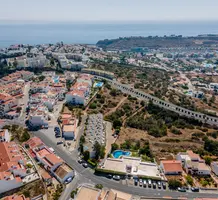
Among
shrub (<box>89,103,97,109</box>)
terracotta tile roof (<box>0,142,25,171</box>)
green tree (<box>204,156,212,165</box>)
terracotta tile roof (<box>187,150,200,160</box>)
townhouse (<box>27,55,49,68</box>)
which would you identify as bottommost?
green tree (<box>204,156,212,165</box>)

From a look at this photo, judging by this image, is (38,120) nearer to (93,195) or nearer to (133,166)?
(133,166)

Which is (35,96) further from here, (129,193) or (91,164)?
(129,193)

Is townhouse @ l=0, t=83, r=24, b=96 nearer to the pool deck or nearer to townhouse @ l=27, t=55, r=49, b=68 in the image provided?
townhouse @ l=27, t=55, r=49, b=68

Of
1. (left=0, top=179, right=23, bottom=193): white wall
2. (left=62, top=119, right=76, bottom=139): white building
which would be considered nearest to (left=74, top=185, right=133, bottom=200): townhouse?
(left=0, top=179, right=23, bottom=193): white wall

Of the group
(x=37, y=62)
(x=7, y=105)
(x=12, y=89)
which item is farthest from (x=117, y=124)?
(x=37, y=62)

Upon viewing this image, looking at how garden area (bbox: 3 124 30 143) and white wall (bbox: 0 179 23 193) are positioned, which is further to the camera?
garden area (bbox: 3 124 30 143)
